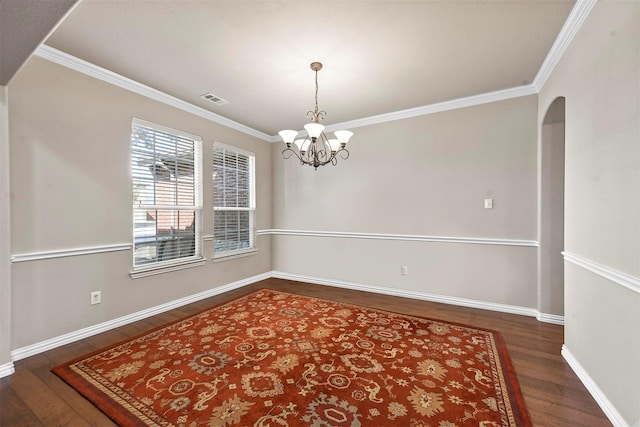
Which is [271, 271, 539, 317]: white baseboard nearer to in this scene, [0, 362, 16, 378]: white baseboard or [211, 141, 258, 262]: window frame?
[211, 141, 258, 262]: window frame

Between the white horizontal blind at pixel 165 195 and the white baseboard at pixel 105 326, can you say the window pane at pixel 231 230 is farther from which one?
the white baseboard at pixel 105 326

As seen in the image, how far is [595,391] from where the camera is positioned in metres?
1.78

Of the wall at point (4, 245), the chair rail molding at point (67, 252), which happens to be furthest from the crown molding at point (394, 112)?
the chair rail molding at point (67, 252)

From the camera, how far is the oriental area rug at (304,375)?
5.41ft

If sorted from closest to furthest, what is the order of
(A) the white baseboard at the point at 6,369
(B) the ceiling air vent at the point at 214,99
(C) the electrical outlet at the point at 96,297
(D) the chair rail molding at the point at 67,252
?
(A) the white baseboard at the point at 6,369, (D) the chair rail molding at the point at 67,252, (C) the electrical outlet at the point at 96,297, (B) the ceiling air vent at the point at 214,99

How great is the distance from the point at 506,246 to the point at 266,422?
128 inches

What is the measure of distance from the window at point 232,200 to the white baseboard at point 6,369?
2.26 meters

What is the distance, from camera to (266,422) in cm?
159

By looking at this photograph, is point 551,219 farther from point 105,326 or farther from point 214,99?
point 105,326

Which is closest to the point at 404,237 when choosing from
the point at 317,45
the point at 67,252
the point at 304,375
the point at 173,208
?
the point at 304,375

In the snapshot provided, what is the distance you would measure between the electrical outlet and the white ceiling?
228 cm

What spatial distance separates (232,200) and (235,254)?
0.88 meters

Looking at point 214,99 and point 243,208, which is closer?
point 214,99

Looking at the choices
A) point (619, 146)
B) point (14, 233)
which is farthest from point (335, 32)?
point (14, 233)
